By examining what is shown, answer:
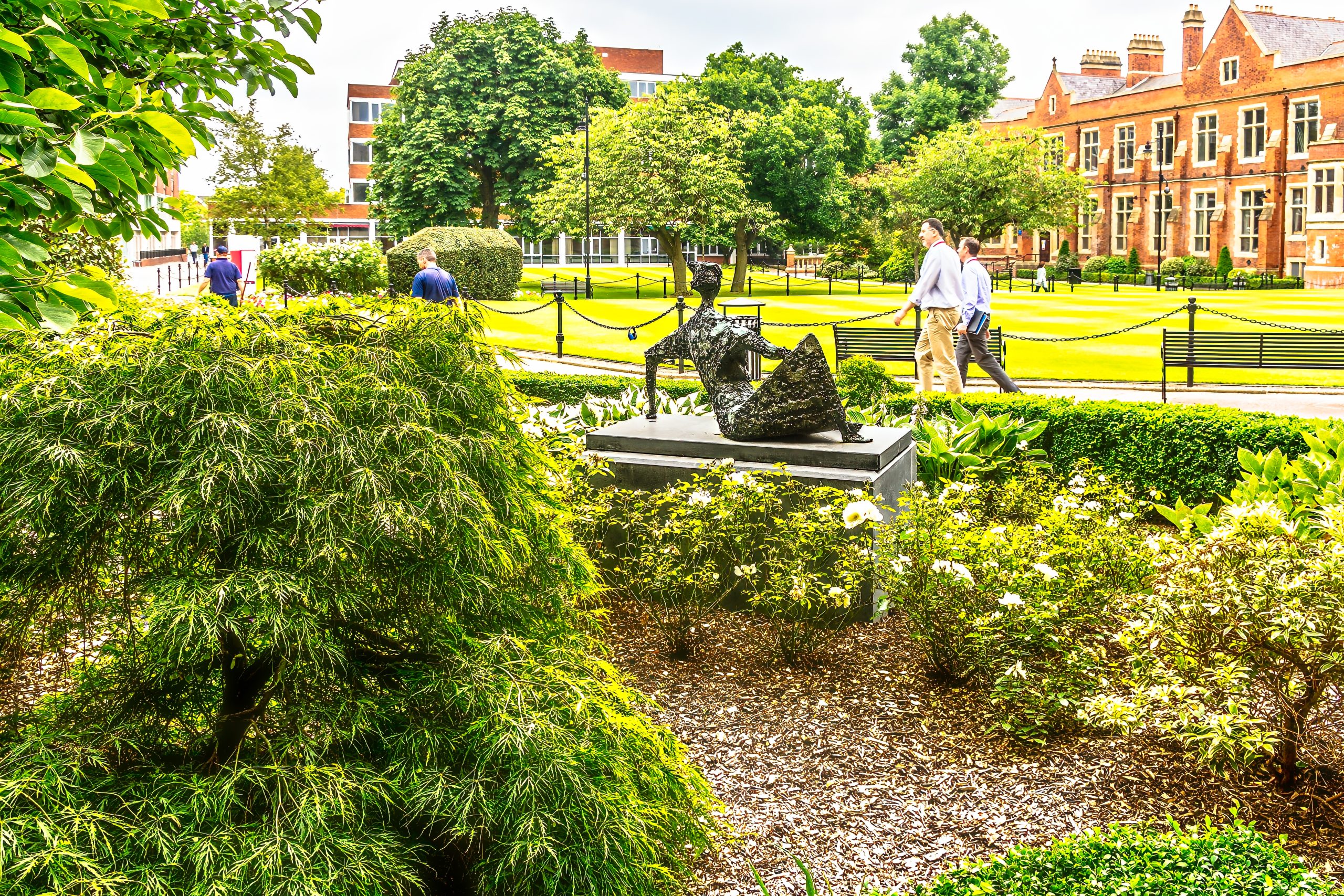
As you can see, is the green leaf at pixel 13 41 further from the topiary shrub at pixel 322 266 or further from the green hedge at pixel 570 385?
Answer: the topiary shrub at pixel 322 266

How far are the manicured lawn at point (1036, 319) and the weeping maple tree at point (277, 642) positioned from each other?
3.44 feet

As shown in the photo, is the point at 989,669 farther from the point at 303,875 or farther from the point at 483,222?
the point at 483,222

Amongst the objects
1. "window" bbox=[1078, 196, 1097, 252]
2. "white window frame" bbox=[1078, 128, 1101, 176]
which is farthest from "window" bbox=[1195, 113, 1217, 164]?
"white window frame" bbox=[1078, 128, 1101, 176]

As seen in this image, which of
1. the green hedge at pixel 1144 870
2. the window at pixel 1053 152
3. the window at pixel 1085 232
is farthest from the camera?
the window at pixel 1085 232

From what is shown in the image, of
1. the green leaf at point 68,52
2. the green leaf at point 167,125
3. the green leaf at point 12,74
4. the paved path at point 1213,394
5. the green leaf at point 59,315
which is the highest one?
the green leaf at point 12,74

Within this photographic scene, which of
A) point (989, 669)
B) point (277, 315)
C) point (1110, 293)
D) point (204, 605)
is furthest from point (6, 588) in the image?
point (1110, 293)

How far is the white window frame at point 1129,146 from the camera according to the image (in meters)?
57.9

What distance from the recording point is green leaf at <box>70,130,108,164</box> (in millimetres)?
2455

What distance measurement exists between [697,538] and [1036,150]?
145 ft

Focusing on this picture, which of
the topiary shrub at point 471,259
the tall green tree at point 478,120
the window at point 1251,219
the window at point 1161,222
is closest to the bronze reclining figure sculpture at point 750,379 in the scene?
the topiary shrub at point 471,259

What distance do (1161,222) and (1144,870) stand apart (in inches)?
2264

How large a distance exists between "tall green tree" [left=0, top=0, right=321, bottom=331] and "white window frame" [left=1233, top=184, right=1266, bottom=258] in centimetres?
5234

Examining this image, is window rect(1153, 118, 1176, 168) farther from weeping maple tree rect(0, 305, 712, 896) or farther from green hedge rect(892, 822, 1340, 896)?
weeping maple tree rect(0, 305, 712, 896)

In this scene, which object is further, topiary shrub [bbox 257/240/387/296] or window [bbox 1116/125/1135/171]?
window [bbox 1116/125/1135/171]
